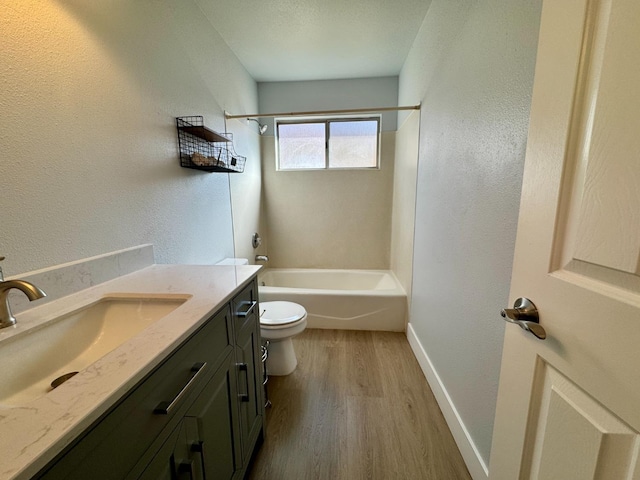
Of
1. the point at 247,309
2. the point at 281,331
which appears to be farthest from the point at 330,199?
the point at 247,309

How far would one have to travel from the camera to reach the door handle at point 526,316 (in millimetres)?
564

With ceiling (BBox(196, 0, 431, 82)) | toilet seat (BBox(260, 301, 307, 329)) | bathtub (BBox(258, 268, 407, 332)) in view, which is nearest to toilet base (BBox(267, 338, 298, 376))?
toilet seat (BBox(260, 301, 307, 329))

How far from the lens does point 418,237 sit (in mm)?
2115

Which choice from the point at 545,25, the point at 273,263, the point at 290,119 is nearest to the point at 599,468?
the point at 545,25

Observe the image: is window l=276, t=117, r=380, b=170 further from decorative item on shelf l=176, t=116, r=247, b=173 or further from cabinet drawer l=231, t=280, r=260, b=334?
cabinet drawer l=231, t=280, r=260, b=334

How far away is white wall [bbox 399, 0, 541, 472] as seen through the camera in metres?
0.97

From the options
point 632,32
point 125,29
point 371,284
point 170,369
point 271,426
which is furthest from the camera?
point 371,284

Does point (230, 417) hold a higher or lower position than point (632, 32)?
lower

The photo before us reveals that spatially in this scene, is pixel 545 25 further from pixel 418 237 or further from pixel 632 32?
pixel 418 237

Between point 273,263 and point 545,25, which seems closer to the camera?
point 545,25

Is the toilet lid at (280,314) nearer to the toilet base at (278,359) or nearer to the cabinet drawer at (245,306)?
the toilet base at (278,359)

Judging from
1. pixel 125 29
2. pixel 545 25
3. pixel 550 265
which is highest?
pixel 125 29

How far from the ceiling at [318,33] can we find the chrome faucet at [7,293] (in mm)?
1995

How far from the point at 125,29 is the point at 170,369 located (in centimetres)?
144
